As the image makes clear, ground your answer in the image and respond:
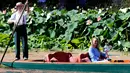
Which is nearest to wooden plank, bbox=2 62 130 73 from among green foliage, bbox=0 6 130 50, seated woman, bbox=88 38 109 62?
seated woman, bbox=88 38 109 62

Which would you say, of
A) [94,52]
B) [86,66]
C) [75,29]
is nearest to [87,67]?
[86,66]

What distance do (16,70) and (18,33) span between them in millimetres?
1409

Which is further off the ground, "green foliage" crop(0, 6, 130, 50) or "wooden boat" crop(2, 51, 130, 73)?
"green foliage" crop(0, 6, 130, 50)

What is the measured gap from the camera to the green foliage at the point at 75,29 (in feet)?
57.8

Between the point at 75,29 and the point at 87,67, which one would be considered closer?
the point at 87,67

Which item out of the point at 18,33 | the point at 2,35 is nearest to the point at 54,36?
the point at 2,35

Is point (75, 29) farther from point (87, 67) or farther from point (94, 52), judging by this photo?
point (87, 67)

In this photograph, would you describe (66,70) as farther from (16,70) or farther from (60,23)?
(60,23)

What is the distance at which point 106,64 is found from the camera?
12617 mm

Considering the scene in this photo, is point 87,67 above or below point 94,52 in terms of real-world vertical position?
below

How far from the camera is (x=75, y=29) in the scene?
18.4 metres

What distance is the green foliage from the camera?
1761 centimetres

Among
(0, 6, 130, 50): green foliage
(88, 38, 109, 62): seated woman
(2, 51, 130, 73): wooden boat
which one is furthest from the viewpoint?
(0, 6, 130, 50): green foliage

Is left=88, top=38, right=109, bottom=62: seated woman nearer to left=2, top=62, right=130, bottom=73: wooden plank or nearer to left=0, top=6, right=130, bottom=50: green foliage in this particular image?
left=2, top=62, right=130, bottom=73: wooden plank
